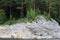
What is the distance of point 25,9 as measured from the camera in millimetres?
85312

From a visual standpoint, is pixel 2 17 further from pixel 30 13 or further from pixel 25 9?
pixel 25 9

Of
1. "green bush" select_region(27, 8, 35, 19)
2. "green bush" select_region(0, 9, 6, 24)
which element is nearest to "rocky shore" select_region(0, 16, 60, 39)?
"green bush" select_region(27, 8, 35, 19)

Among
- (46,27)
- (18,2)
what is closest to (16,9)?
(18,2)

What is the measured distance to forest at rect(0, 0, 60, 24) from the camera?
80.8 metres

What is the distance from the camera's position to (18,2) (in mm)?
83875

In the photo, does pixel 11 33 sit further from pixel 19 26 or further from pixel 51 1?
pixel 51 1

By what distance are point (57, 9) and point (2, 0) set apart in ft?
59.5

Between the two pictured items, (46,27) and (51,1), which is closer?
(46,27)

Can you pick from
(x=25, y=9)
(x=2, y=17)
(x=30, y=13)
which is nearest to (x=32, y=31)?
(x=30, y=13)

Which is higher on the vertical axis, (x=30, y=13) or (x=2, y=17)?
(x=30, y=13)

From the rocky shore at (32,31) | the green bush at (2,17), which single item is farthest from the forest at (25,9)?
the rocky shore at (32,31)

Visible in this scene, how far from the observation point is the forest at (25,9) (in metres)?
80.8

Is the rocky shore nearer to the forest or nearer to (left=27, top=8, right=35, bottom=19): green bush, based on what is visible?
(left=27, top=8, right=35, bottom=19): green bush

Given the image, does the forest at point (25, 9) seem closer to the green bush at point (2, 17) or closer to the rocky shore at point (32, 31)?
the green bush at point (2, 17)
